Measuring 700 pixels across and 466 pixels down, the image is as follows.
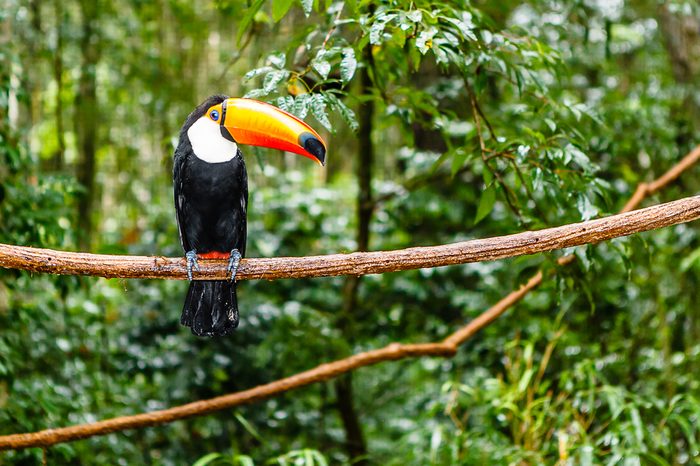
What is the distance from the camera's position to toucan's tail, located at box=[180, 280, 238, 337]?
248 cm

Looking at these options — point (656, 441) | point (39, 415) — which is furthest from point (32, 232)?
point (656, 441)

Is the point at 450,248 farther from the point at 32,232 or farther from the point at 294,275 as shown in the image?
the point at 32,232

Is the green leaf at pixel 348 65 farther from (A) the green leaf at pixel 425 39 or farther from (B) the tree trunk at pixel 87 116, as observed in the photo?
(B) the tree trunk at pixel 87 116

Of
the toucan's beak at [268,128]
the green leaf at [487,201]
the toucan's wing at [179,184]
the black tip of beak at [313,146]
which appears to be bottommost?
the green leaf at [487,201]

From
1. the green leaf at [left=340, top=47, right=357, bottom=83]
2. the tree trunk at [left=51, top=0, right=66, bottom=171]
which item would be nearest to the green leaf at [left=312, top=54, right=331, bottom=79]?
the green leaf at [left=340, top=47, right=357, bottom=83]

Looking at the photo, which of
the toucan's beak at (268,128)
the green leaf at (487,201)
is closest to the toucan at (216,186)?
the toucan's beak at (268,128)

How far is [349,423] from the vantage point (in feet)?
14.2

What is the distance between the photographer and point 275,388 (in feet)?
9.95

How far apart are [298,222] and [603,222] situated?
2.86 metres

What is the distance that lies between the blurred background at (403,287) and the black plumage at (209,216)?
40 cm

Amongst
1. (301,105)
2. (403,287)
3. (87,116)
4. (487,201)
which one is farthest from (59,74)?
(487,201)

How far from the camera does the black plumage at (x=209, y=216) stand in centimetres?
249

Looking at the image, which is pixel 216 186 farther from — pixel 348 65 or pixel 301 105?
pixel 348 65

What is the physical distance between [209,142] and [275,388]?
106cm
